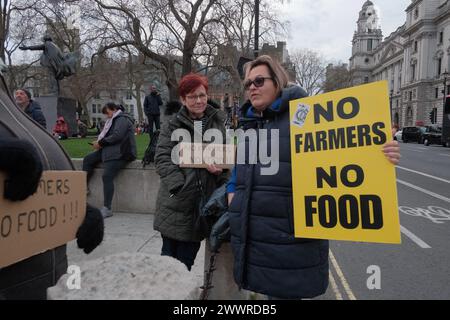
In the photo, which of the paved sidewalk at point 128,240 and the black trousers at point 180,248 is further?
the paved sidewalk at point 128,240

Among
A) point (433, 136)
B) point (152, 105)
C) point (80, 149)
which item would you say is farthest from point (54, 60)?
point (433, 136)

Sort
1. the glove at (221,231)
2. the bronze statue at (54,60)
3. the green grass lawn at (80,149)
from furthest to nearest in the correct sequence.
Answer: the bronze statue at (54,60), the green grass lawn at (80,149), the glove at (221,231)

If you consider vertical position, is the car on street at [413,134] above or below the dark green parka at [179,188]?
above

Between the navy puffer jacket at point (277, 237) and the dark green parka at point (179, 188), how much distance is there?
72 cm

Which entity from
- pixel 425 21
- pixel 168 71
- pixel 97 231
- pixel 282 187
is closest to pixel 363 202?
pixel 282 187

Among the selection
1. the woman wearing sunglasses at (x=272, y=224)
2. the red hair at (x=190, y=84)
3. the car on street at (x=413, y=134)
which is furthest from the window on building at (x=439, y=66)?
the woman wearing sunglasses at (x=272, y=224)

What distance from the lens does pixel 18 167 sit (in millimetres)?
1288

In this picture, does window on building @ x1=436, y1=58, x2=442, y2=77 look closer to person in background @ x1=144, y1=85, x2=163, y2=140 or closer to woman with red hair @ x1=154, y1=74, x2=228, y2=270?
person in background @ x1=144, y1=85, x2=163, y2=140

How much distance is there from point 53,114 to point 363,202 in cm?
1443

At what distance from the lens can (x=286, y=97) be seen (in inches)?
86.8

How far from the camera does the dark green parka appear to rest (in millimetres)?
2904

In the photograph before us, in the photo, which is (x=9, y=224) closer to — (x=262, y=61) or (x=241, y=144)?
(x=241, y=144)

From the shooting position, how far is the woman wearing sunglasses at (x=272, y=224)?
2141mm

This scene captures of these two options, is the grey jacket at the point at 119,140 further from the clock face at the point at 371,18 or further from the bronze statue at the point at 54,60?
the clock face at the point at 371,18
